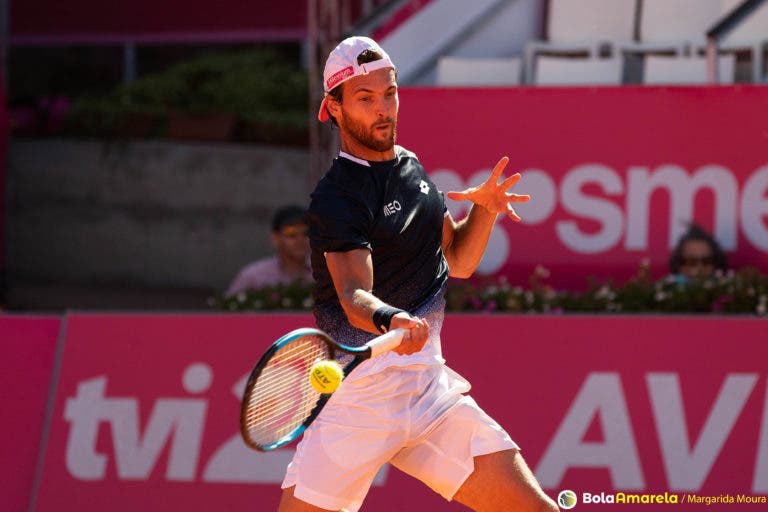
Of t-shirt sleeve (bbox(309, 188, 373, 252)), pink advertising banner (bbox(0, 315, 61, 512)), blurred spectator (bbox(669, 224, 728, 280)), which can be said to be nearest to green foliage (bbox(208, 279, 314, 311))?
pink advertising banner (bbox(0, 315, 61, 512))

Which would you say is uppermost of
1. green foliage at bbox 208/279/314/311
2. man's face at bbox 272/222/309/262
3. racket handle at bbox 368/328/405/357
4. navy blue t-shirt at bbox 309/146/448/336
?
navy blue t-shirt at bbox 309/146/448/336

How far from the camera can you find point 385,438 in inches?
193

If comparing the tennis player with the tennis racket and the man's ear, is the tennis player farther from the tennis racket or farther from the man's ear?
the tennis racket

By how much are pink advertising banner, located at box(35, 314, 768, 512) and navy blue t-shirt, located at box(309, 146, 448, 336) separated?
2052 millimetres

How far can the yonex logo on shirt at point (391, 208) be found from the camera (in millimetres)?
4879

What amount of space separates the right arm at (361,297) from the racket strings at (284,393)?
0.49 feet

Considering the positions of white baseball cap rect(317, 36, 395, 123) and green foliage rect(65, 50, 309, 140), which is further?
green foliage rect(65, 50, 309, 140)

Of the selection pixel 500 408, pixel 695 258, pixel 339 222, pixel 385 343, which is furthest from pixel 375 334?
pixel 695 258

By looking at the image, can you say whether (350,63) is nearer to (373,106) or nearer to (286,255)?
(373,106)

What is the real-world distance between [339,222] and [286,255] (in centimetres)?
442

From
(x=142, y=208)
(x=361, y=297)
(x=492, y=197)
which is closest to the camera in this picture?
(x=361, y=297)

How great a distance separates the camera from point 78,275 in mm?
14219

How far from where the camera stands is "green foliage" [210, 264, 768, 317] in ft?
26.0

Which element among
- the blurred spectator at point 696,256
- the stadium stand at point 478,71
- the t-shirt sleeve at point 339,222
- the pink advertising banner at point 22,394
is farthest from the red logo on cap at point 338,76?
the stadium stand at point 478,71
